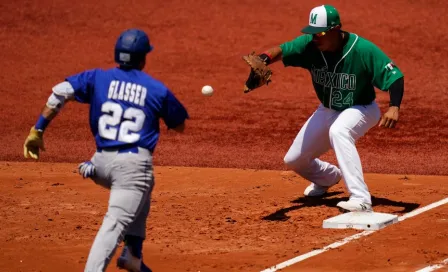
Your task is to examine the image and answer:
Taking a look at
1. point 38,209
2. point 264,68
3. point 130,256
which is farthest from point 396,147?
point 130,256

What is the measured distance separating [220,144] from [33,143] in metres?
6.10

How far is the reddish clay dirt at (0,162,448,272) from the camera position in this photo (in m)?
7.02

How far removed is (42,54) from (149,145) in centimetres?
1200

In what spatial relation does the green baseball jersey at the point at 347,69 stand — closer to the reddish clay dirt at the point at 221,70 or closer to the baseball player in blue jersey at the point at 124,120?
the reddish clay dirt at the point at 221,70

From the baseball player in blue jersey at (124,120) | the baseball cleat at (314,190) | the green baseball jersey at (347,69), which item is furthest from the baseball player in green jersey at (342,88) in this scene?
the baseball player in blue jersey at (124,120)

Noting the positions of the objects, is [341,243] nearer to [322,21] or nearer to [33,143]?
[322,21]

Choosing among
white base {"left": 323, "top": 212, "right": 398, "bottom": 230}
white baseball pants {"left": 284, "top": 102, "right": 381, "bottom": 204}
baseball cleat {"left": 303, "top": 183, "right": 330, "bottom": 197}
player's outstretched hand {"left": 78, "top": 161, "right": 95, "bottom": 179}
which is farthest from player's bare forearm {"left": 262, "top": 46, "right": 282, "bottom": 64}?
player's outstretched hand {"left": 78, "top": 161, "right": 95, "bottom": 179}

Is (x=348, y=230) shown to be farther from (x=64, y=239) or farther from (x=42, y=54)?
(x=42, y=54)

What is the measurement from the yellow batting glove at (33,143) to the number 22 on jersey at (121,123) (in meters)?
0.53

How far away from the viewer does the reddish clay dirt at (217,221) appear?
702 centimetres

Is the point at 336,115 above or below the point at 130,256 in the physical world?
above

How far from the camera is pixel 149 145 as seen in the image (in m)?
6.00

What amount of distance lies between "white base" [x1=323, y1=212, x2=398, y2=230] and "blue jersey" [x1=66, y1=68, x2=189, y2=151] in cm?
232

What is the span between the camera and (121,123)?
5922 mm
